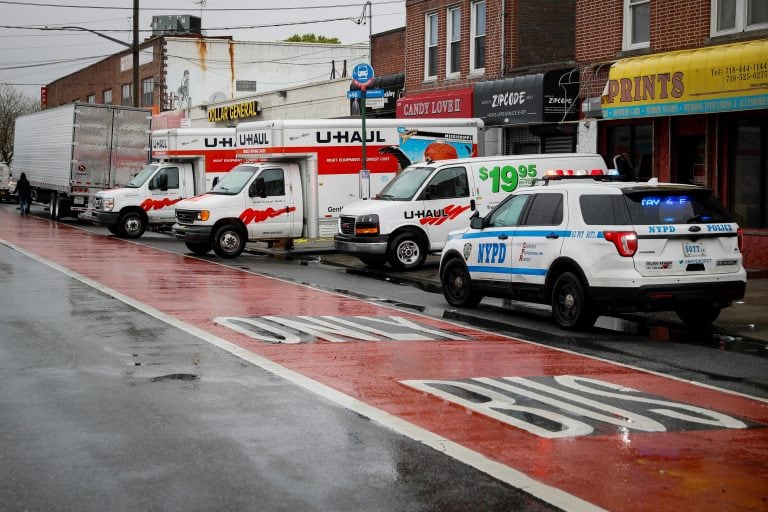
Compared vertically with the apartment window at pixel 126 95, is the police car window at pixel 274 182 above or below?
below

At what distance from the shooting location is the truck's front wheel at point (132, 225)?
31.2 metres

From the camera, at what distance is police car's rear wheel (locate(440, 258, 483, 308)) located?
52.1 ft

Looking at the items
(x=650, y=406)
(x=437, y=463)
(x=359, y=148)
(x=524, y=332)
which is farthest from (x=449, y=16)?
(x=437, y=463)

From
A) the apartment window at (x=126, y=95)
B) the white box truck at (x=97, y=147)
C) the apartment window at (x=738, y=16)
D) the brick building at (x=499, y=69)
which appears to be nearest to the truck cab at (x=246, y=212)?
the brick building at (x=499, y=69)

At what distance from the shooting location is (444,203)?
21.9m

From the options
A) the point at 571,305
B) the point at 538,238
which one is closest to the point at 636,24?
the point at 538,238

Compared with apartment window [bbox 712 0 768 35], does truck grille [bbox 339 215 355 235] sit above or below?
below

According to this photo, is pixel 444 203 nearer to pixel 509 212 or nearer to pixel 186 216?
pixel 186 216

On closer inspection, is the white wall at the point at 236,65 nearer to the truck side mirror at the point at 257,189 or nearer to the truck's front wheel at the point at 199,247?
the truck's front wheel at the point at 199,247

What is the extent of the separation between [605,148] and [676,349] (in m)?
13.2

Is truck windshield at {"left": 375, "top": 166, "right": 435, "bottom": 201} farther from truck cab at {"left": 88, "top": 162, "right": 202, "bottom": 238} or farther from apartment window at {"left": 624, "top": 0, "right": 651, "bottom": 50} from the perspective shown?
truck cab at {"left": 88, "top": 162, "right": 202, "bottom": 238}

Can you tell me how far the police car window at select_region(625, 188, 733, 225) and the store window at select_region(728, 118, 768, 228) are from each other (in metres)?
8.14

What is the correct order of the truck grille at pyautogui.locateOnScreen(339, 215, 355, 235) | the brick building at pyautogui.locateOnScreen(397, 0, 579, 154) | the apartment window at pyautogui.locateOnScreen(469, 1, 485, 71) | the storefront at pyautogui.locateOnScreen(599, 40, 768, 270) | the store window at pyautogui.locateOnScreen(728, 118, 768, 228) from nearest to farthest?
the storefront at pyautogui.locateOnScreen(599, 40, 768, 270) < the store window at pyautogui.locateOnScreen(728, 118, 768, 228) < the truck grille at pyautogui.locateOnScreen(339, 215, 355, 235) < the brick building at pyautogui.locateOnScreen(397, 0, 579, 154) < the apartment window at pyautogui.locateOnScreen(469, 1, 485, 71)

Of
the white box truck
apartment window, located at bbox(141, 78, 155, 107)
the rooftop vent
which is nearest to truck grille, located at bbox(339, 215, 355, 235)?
the white box truck
